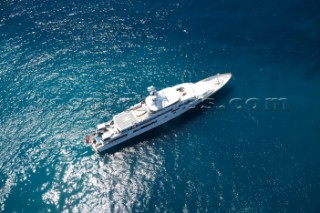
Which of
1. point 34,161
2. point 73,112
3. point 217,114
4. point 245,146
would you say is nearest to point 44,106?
point 73,112

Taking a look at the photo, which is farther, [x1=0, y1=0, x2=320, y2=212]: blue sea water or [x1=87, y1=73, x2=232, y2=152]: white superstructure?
[x1=87, y1=73, x2=232, y2=152]: white superstructure

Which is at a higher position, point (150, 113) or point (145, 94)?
point (145, 94)

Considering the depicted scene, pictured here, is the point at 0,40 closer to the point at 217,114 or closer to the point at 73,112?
the point at 73,112

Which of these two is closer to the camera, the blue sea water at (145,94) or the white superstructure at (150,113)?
the blue sea water at (145,94)

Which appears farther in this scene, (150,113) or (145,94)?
(145,94)
